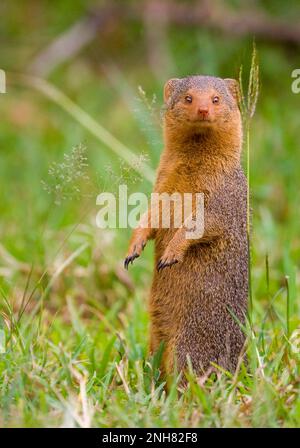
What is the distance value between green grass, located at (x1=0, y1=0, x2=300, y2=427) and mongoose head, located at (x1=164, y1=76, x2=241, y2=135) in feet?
0.36

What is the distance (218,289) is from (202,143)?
1.84 feet

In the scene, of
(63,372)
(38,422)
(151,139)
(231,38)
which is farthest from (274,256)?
(231,38)

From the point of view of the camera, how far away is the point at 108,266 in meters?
4.70

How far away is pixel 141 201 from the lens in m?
3.96

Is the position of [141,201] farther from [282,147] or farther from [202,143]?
[282,147]

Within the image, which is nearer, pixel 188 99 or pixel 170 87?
pixel 188 99

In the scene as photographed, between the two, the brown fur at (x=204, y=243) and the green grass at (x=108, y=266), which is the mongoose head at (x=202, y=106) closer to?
the brown fur at (x=204, y=243)

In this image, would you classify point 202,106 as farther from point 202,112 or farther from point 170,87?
point 170,87

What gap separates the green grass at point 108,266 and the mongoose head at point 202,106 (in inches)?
4.3

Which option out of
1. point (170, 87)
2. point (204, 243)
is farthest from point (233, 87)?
point (204, 243)

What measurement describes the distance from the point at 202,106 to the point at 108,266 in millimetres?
1617

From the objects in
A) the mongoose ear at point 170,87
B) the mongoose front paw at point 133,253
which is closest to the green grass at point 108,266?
the mongoose ear at point 170,87

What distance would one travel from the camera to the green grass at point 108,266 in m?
2.92

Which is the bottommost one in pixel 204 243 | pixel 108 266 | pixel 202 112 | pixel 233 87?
pixel 108 266
